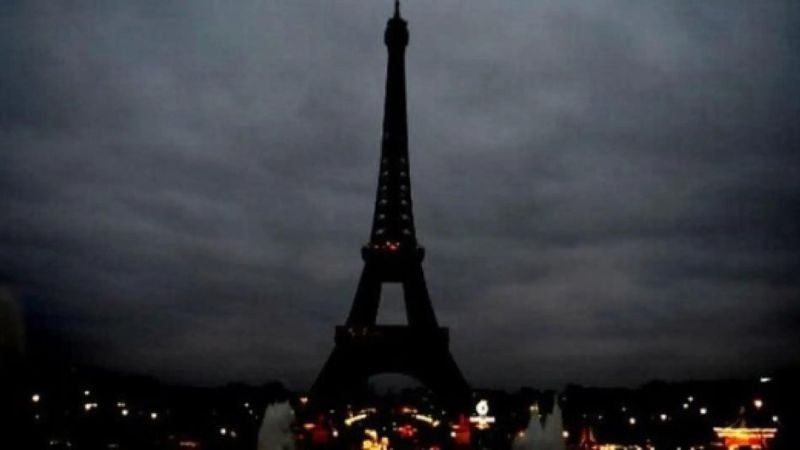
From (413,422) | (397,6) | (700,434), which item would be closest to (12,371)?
(700,434)

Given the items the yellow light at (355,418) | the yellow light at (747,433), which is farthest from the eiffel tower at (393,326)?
the yellow light at (747,433)

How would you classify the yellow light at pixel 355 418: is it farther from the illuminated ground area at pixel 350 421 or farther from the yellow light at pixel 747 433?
the yellow light at pixel 747 433

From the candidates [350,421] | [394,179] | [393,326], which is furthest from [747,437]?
[350,421]

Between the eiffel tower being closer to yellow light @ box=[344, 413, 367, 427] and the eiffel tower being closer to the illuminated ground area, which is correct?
the illuminated ground area

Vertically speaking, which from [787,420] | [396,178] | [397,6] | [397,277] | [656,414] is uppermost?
[397,6]

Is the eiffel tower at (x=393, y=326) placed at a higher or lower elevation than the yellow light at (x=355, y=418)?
higher

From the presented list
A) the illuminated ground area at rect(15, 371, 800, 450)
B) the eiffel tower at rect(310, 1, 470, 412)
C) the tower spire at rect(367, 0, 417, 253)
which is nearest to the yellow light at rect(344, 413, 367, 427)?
the illuminated ground area at rect(15, 371, 800, 450)

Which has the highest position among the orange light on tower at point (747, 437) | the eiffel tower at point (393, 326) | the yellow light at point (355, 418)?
the eiffel tower at point (393, 326)

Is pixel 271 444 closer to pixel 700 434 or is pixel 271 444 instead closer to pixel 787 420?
pixel 787 420
